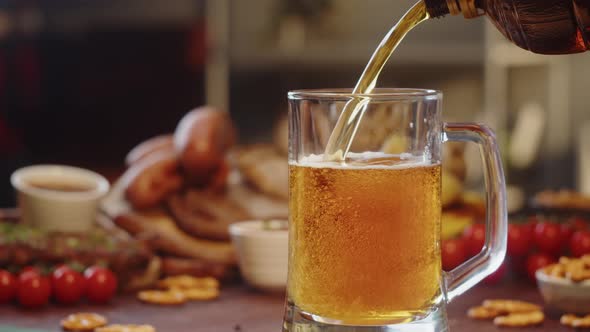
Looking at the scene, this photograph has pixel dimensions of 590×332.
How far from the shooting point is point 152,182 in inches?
80.4

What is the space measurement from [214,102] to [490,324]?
14.5ft

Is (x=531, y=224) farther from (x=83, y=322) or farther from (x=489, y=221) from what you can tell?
(x=83, y=322)

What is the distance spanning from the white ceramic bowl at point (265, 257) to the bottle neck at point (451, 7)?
0.64 m

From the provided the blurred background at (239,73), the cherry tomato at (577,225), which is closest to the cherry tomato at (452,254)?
the cherry tomato at (577,225)

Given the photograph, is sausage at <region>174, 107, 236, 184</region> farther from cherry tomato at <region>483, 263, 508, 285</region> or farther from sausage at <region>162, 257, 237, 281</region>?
cherry tomato at <region>483, 263, 508, 285</region>

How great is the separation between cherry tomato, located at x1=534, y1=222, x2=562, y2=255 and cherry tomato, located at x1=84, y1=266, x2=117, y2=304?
2.67 ft

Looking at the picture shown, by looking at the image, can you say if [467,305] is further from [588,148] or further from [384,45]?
[588,148]

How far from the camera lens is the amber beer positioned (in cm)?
116

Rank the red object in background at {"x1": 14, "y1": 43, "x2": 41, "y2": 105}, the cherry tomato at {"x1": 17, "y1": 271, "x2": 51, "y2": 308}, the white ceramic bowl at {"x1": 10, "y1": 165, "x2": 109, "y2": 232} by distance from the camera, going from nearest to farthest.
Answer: the cherry tomato at {"x1": 17, "y1": 271, "x2": 51, "y2": 308} < the white ceramic bowl at {"x1": 10, "y1": 165, "x2": 109, "y2": 232} < the red object in background at {"x1": 14, "y1": 43, "x2": 41, "y2": 105}

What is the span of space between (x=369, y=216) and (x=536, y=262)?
73 centimetres

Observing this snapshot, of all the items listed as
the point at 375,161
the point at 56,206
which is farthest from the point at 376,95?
the point at 56,206

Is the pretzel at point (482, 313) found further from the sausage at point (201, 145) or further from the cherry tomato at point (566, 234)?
the sausage at point (201, 145)

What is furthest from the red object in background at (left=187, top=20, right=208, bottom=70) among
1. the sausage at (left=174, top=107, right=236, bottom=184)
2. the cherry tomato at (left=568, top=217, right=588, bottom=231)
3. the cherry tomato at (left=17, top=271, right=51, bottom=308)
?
the cherry tomato at (left=17, top=271, right=51, bottom=308)

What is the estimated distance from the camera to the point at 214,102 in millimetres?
5789
